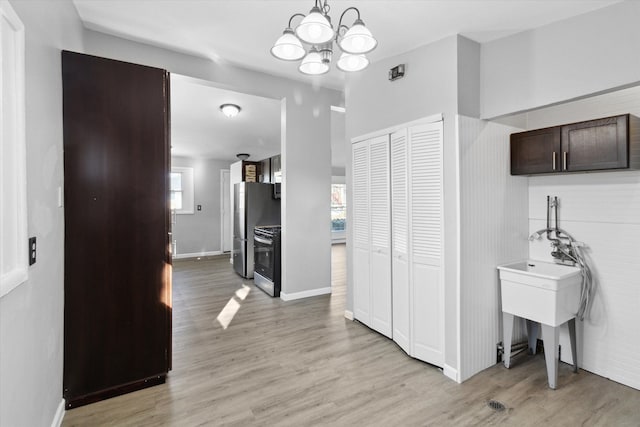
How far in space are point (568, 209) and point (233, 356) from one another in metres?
3.20

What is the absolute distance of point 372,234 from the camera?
10.7 feet

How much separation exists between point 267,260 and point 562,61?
401 cm

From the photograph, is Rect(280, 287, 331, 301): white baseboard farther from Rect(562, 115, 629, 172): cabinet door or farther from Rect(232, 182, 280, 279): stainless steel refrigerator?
Rect(562, 115, 629, 172): cabinet door

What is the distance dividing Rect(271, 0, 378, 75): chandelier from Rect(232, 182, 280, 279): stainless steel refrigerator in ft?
12.2

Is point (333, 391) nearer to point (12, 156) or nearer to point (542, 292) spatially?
point (542, 292)

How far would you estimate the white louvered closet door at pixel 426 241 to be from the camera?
2564 millimetres

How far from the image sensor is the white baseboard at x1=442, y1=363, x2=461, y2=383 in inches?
95.7

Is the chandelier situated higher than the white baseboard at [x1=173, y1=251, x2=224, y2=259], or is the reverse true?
the chandelier

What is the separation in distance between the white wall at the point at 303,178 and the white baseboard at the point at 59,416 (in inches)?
101

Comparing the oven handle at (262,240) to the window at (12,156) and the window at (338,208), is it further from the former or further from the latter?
the window at (338,208)

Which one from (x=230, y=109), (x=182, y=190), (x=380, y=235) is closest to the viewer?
(x=380, y=235)

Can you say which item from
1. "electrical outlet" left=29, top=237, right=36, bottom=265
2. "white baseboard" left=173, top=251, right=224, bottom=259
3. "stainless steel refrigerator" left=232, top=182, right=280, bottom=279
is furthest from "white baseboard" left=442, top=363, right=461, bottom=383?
"white baseboard" left=173, top=251, right=224, bottom=259

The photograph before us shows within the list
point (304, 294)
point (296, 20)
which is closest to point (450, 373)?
point (304, 294)

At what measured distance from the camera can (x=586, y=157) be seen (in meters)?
2.35
